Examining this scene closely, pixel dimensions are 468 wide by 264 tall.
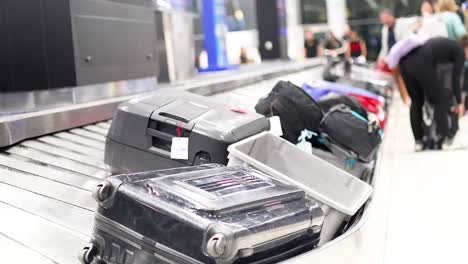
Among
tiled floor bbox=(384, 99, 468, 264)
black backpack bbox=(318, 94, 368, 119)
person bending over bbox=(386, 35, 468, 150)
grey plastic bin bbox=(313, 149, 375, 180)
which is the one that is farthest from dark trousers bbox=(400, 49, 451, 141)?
grey plastic bin bbox=(313, 149, 375, 180)

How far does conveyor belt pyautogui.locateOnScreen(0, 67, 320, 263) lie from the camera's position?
6.26ft

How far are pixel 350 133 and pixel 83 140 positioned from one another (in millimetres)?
1631

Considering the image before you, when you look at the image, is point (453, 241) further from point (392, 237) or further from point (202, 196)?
point (202, 196)

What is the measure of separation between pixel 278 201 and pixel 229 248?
33cm

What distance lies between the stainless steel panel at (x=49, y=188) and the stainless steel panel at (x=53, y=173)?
4 cm

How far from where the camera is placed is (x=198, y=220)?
4.83ft

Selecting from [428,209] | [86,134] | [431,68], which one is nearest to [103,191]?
[86,134]

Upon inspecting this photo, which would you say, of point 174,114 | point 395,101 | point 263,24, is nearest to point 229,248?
point 174,114

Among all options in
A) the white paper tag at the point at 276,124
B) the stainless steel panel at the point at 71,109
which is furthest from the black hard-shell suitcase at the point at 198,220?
the stainless steel panel at the point at 71,109

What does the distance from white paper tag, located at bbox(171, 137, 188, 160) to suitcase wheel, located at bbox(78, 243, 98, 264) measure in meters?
0.79

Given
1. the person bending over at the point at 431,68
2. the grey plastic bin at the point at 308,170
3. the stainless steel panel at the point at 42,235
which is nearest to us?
the stainless steel panel at the point at 42,235

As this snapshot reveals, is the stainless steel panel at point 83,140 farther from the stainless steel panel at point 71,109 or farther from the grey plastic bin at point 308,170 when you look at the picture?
the grey plastic bin at point 308,170

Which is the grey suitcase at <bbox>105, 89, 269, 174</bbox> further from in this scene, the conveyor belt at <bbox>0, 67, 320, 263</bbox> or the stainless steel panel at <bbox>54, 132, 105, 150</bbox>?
the stainless steel panel at <bbox>54, 132, 105, 150</bbox>

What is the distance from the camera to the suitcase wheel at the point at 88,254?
1.69 meters
